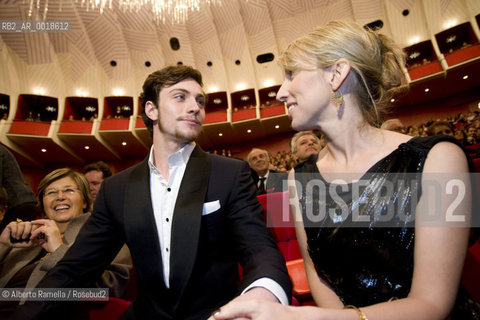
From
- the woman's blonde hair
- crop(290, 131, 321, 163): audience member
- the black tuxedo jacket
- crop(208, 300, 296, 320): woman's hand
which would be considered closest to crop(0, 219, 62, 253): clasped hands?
the black tuxedo jacket


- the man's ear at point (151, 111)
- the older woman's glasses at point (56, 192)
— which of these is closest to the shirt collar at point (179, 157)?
the man's ear at point (151, 111)

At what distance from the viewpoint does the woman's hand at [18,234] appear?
1321 mm

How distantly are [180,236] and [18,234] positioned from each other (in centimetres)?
90

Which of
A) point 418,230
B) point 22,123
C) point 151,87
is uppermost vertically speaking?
point 22,123

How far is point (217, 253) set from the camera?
3.95ft

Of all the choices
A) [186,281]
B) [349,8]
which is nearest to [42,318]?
[186,281]

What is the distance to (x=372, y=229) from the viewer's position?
0.96m

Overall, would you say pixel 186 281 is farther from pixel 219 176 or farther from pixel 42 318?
pixel 42 318

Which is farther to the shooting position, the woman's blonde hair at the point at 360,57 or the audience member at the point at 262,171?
the audience member at the point at 262,171

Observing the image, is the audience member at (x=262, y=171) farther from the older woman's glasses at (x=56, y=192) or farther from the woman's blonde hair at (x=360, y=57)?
the woman's blonde hair at (x=360, y=57)

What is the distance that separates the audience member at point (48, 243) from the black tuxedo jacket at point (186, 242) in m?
0.17

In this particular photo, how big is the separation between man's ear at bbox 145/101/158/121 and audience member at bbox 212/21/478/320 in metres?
0.84

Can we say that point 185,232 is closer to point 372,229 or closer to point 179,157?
point 179,157

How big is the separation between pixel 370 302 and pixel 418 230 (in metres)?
0.32
